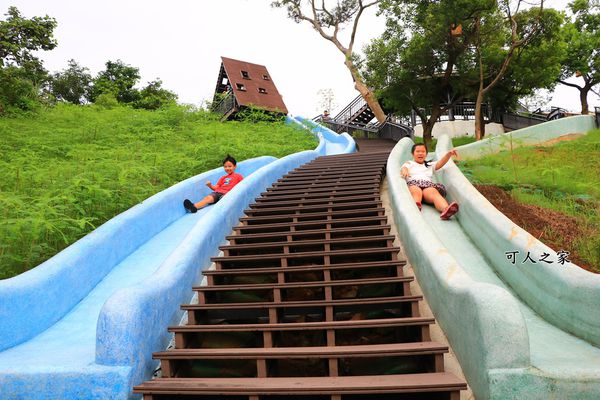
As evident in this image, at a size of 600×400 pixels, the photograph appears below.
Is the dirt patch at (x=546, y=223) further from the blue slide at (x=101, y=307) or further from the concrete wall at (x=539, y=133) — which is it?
the concrete wall at (x=539, y=133)

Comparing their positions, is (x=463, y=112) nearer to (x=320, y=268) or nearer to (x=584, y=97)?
(x=584, y=97)

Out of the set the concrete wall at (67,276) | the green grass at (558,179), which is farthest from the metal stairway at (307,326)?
the green grass at (558,179)

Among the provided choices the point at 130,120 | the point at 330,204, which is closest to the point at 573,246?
the point at 330,204

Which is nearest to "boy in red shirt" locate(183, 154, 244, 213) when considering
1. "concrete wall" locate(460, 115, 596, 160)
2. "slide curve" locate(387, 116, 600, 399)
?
"slide curve" locate(387, 116, 600, 399)

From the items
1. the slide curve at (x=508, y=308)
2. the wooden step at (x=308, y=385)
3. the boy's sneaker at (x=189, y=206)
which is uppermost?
the boy's sneaker at (x=189, y=206)

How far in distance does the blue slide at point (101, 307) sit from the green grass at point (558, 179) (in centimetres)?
424

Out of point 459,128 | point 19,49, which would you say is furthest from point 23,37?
point 459,128

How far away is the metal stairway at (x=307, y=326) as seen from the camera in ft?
8.73

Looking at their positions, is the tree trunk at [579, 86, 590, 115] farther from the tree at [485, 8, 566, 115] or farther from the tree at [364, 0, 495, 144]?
the tree at [364, 0, 495, 144]

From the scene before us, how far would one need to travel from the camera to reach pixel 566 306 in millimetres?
3109

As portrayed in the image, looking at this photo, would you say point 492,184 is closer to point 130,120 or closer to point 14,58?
point 130,120

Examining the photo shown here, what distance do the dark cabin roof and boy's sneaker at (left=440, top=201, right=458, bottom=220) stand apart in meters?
20.8

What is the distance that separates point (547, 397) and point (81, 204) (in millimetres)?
5722

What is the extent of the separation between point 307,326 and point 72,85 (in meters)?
41.2
